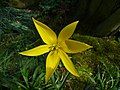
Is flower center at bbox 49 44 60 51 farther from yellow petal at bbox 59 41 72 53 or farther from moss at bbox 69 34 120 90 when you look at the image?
moss at bbox 69 34 120 90

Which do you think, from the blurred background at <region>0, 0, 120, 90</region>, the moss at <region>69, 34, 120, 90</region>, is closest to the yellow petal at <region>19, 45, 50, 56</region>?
the blurred background at <region>0, 0, 120, 90</region>

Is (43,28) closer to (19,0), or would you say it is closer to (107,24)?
(107,24)

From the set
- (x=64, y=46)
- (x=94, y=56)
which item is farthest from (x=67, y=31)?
(x=94, y=56)

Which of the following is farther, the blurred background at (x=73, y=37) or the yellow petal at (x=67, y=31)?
the blurred background at (x=73, y=37)

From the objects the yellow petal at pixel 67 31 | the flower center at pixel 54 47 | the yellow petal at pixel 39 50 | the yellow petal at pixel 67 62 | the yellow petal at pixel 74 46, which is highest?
the yellow petal at pixel 67 31

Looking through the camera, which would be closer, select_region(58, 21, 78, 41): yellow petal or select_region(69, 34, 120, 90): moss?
select_region(58, 21, 78, 41): yellow petal

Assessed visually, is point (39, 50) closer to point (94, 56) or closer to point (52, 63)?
point (52, 63)

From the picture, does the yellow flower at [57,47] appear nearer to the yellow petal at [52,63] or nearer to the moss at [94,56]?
the yellow petal at [52,63]

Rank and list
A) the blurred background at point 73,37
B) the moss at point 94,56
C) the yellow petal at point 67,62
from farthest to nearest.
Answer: the moss at point 94,56 → the blurred background at point 73,37 → the yellow petal at point 67,62

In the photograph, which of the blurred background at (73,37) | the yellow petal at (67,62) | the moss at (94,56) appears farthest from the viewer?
the moss at (94,56)

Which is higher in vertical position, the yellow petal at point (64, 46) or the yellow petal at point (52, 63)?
the yellow petal at point (64, 46)

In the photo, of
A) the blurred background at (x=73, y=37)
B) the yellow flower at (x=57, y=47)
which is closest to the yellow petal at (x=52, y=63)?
the yellow flower at (x=57, y=47)
